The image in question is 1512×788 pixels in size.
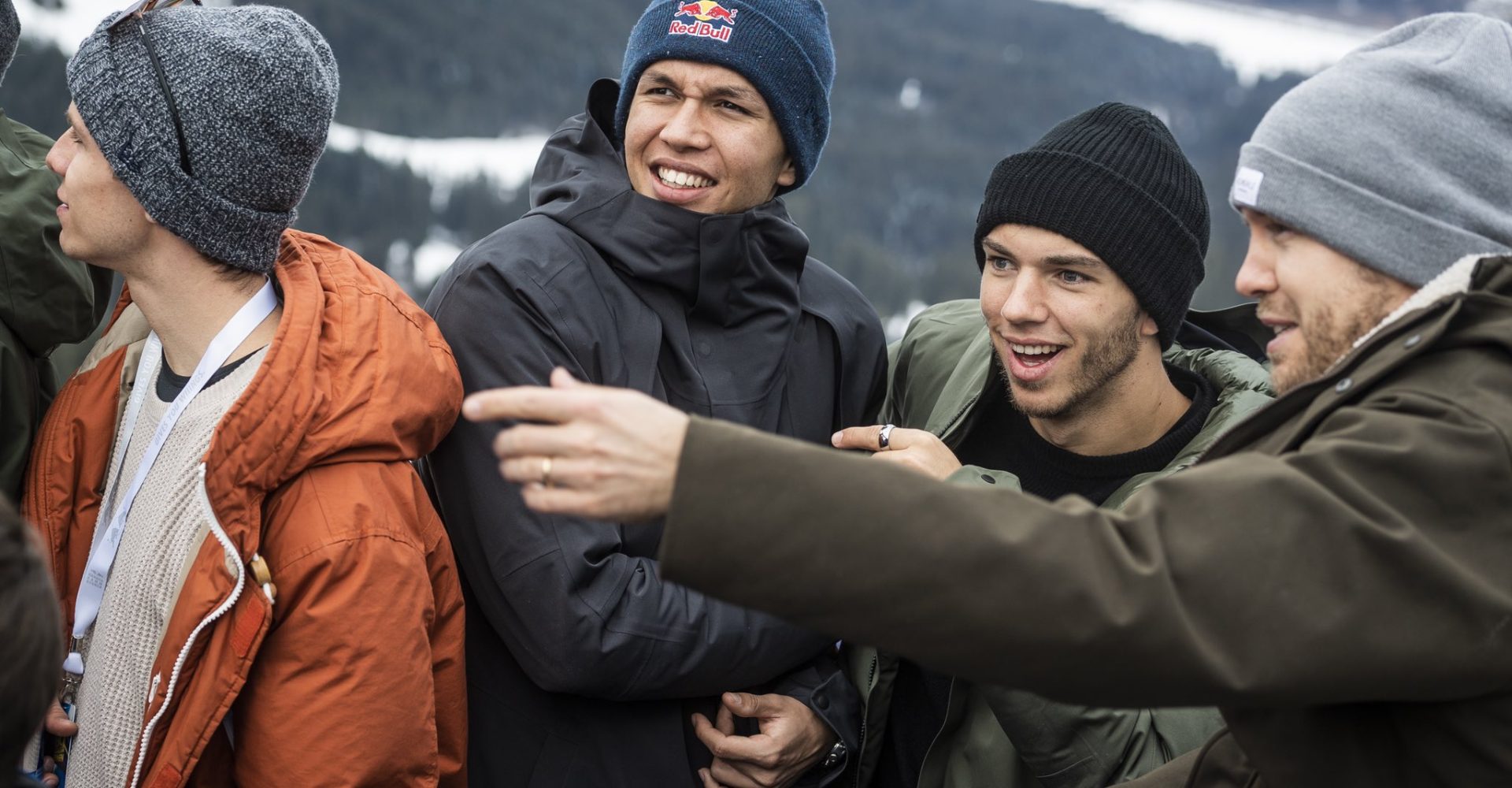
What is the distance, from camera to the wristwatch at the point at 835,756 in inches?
99.5

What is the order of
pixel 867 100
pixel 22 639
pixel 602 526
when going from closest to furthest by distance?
pixel 22 639, pixel 602 526, pixel 867 100

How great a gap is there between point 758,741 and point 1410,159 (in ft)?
4.72

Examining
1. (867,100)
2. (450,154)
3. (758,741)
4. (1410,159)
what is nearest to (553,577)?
(758,741)

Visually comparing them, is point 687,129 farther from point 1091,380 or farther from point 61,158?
point 61,158

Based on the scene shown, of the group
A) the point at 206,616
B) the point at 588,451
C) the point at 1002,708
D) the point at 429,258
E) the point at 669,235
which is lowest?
the point at 429,258

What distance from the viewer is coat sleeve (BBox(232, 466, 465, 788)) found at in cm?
193

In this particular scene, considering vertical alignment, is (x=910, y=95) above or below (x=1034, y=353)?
below

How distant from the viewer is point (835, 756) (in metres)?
2.54

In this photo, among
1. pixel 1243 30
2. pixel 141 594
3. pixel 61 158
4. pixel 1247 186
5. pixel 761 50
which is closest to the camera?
pixel 1247 186

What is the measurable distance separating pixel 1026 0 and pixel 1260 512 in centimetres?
871

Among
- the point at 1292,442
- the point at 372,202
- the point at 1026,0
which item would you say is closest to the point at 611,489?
the point at 1292,442

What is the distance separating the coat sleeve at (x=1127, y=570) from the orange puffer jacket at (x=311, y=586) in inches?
29.7

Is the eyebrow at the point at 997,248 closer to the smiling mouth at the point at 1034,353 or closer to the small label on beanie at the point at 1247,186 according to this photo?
the smiling mouth at the point at 1034,353

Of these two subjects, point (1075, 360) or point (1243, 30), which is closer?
point (1075, 360)
